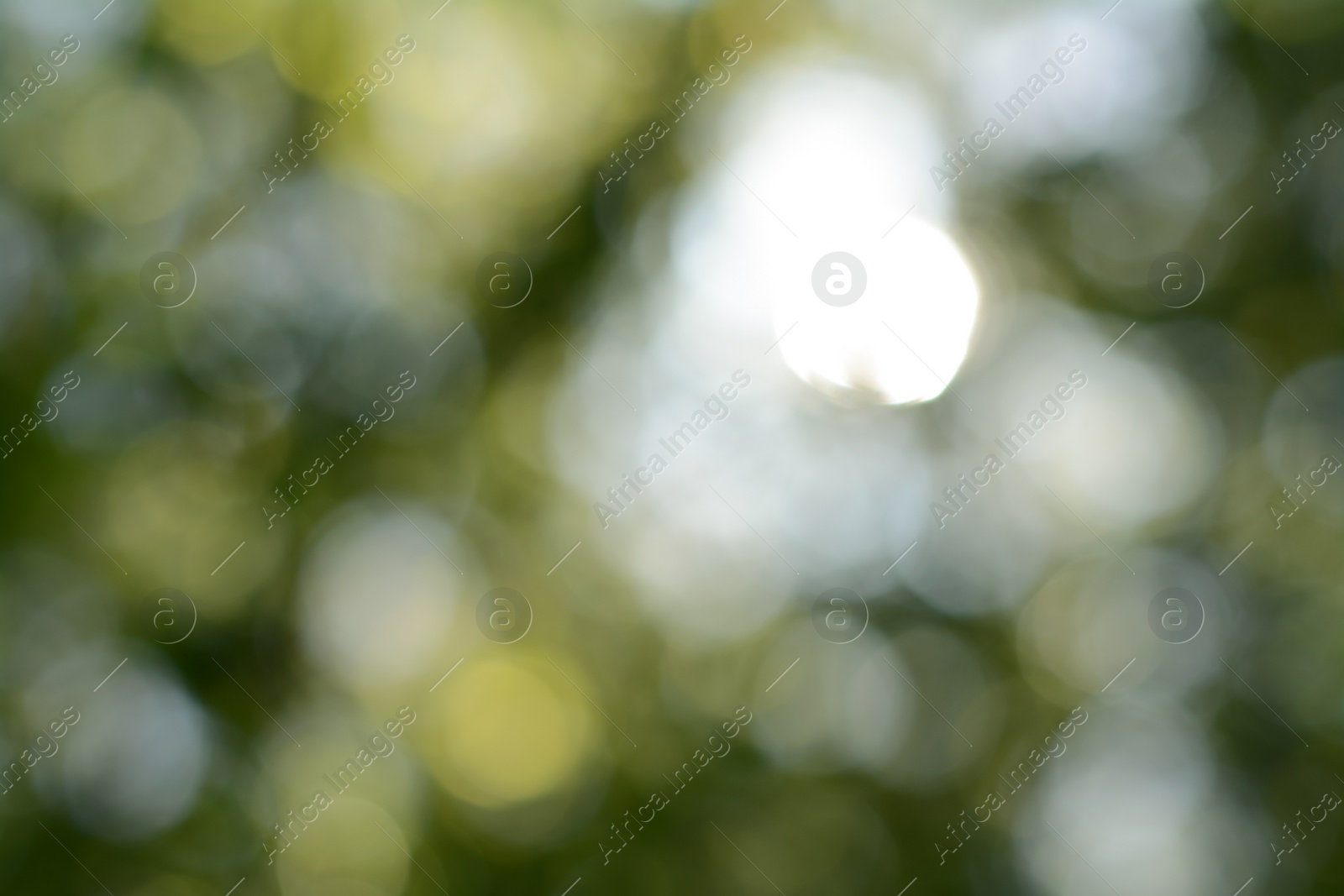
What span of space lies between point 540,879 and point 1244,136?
3641 millimetres

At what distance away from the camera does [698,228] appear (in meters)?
4.07

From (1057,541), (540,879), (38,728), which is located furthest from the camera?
(1057,541)

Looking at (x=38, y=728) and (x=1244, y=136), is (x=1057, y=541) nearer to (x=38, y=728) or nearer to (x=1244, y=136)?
(x=1244, y=136)

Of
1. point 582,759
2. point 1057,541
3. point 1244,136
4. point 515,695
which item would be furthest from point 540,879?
point 1244,136
